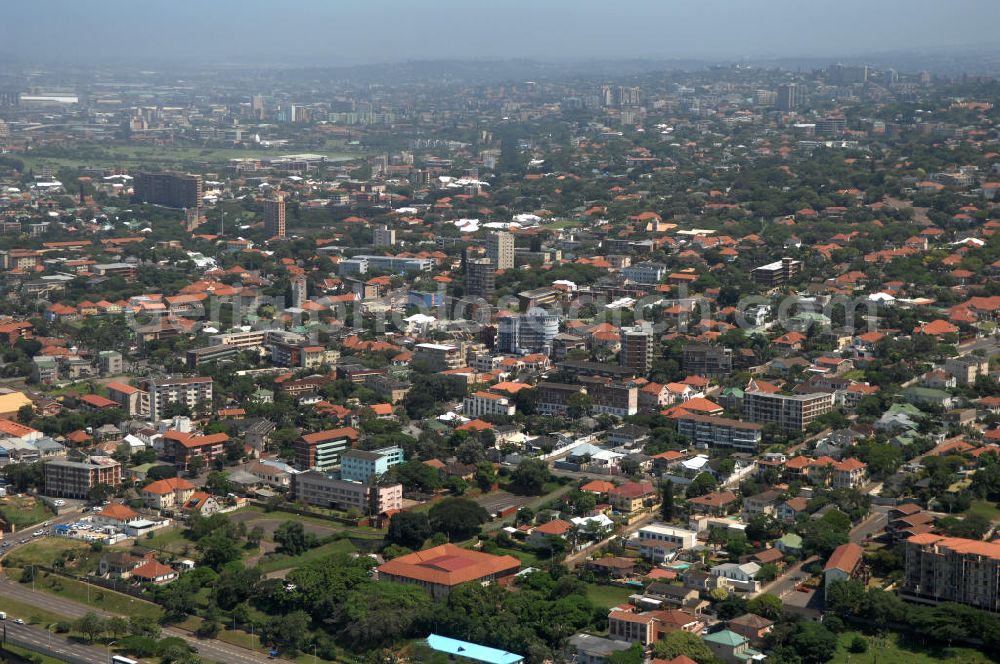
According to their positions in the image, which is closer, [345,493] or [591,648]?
[591,648]

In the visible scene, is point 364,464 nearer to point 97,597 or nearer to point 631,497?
point 631,497

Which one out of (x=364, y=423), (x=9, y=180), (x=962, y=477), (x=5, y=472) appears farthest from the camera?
(x=9, y=180)

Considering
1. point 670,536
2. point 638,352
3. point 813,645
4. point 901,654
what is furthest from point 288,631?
point 638,352

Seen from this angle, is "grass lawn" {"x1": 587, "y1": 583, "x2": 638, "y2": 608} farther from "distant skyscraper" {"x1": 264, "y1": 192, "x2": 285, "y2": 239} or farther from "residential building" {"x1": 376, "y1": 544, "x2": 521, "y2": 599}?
"distant skyscraper" {"x1": 264, "y1": 192, "x2": 285, "y2": 239}

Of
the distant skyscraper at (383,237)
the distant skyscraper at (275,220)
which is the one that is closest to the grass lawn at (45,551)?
the distant skyscraper at (383,237)

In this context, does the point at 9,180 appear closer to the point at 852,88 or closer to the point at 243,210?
the point at 243,210

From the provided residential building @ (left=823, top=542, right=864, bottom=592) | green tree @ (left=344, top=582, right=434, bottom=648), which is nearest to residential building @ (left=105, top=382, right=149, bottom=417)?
green tree @ (left=344, top=582, right=434, bottom=648)

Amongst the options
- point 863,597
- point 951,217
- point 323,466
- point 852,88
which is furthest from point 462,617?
point 852,88
